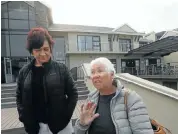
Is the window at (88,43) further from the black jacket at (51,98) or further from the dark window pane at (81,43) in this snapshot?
the black jacket at (51,98)

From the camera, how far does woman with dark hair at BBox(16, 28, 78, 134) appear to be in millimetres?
1949

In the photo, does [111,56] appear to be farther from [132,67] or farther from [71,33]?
[71,33]

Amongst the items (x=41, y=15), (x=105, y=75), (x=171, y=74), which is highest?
(x=41, y=15)

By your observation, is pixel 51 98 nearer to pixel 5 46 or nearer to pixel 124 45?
pixel 5 46

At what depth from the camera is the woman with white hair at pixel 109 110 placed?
159 cm

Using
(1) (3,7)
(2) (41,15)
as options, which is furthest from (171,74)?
(1) (3,7)

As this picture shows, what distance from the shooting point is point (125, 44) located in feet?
77.5

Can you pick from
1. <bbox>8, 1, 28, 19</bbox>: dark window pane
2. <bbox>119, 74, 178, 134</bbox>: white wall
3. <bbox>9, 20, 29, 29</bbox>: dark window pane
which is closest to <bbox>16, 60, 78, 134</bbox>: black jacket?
<bbox>119, 74, 178, 134</bbox>: white wall

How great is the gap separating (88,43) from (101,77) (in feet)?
65.4

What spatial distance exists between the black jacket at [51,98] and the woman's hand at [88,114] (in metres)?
0.35

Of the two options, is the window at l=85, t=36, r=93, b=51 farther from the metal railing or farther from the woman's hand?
the woman's hand

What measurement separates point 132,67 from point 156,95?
19.0 m

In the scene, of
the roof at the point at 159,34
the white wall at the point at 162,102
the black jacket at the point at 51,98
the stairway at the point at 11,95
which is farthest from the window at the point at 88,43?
the black jacket at the point at 51,98

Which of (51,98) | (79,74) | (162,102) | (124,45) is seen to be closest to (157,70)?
(124,45)
